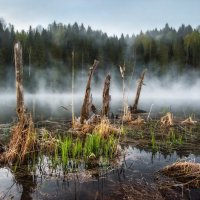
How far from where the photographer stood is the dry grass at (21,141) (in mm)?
9555

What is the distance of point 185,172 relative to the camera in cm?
824

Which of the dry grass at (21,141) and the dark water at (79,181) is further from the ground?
the dry grass at (21,141)

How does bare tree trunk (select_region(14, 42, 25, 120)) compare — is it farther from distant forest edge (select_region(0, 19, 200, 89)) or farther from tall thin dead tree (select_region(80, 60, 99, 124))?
distant forest edge (select_region(0, 19, 200, 89))

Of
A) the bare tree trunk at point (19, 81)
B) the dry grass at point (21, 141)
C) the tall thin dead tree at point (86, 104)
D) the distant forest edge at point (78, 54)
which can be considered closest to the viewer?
the dry grass at point (21, 141)

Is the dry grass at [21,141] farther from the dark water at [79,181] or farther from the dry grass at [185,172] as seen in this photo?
the dry grass at [185,172]

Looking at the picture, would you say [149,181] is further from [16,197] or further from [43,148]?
[43,148]

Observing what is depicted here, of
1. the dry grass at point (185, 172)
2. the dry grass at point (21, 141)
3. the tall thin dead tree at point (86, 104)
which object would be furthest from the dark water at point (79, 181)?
the tall thin dead tree at point (86, 104)

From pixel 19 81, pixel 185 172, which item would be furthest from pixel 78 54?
pixel 185 172

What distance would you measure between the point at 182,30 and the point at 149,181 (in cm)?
17228

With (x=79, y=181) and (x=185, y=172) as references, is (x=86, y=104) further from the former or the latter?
(x=185, y=172)

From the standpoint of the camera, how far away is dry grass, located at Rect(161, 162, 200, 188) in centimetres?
798

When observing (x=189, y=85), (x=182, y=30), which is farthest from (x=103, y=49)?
(x=182, y=30)

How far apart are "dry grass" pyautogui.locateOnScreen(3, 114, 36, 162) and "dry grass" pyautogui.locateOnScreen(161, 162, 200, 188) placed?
3.96 m

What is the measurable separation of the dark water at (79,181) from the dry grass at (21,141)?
62 centimetres
